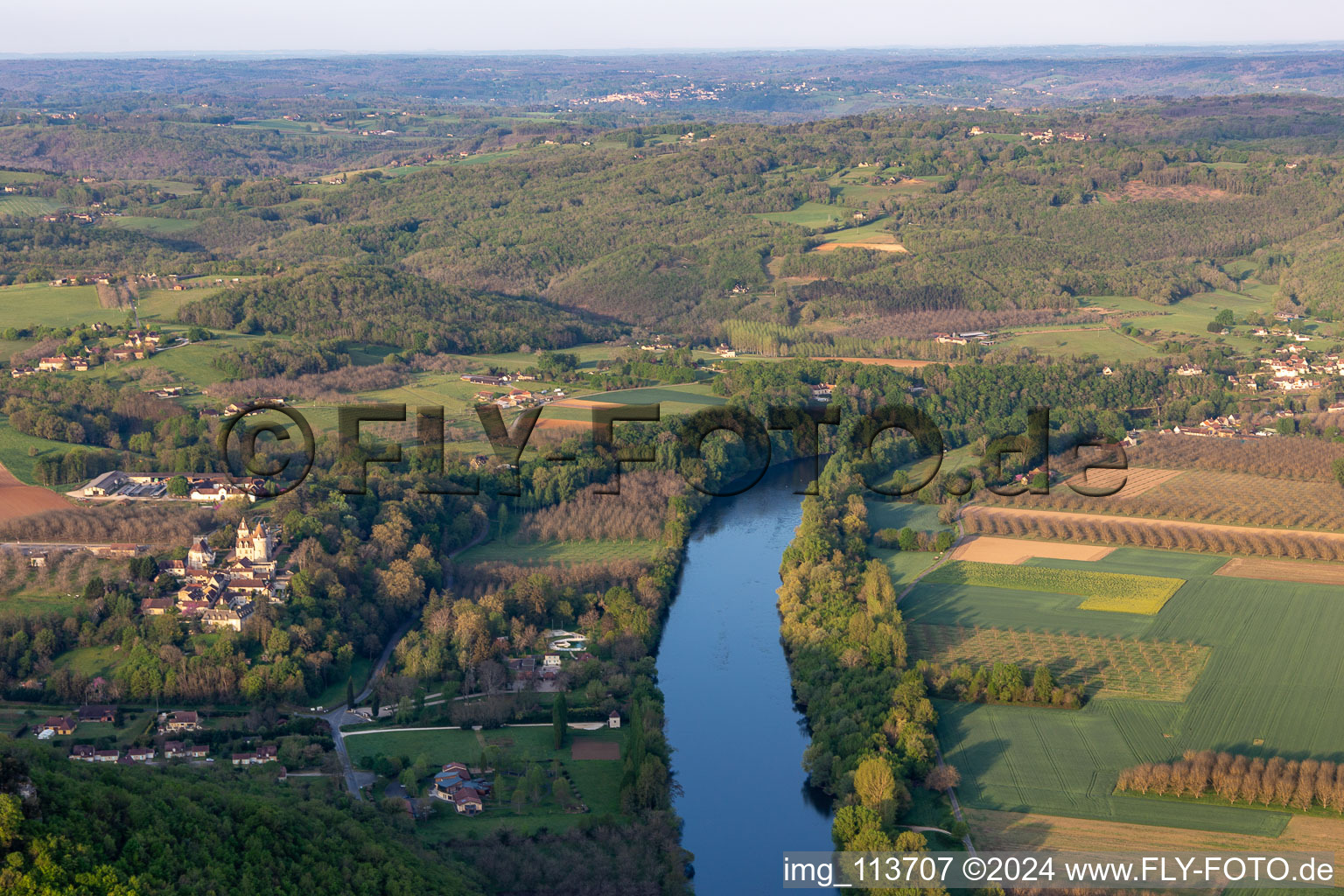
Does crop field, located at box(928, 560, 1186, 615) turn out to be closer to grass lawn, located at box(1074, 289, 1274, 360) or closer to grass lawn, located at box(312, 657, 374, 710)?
grass lawn, located at box(312, 657, 374, 710)

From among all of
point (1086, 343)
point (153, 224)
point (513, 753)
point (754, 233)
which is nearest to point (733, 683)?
point (513, 753)

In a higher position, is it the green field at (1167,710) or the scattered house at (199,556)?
the scattered house at (199,556)

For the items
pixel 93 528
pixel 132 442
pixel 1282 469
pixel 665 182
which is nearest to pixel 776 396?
pixel 1282 469

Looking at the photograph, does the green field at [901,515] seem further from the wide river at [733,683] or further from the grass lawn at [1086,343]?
the grass lawn at [1086,343]

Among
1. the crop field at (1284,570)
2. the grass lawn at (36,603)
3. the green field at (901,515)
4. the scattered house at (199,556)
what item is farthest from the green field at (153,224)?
the crop field at (1284,570)

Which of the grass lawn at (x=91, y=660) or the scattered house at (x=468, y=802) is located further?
the grass lawn at (x=91, y=660)

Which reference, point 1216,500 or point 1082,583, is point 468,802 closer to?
point 1082,583

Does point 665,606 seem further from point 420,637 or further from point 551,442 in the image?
point 551,442
